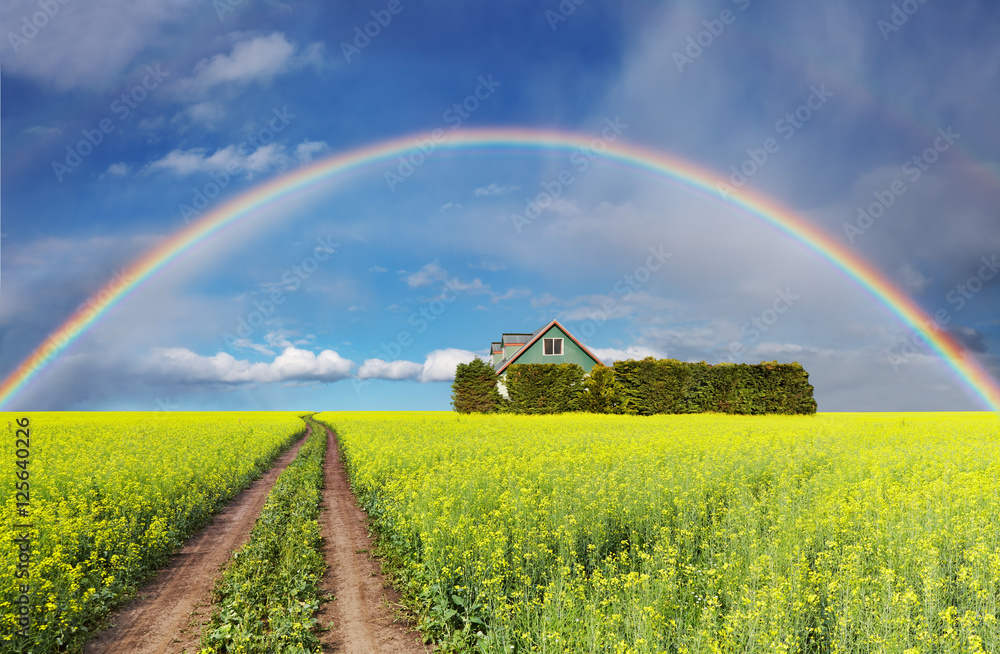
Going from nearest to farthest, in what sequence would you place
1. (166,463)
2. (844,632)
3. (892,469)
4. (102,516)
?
(844,632), (102,516), (892,469), (166,463)

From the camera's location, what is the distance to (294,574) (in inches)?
336

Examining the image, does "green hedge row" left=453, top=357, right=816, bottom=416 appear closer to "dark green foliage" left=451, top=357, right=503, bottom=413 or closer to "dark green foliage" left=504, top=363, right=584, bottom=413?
"dark green foliage" left=504, top=363, right=584, bottom=413

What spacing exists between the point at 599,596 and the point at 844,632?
2450 mm

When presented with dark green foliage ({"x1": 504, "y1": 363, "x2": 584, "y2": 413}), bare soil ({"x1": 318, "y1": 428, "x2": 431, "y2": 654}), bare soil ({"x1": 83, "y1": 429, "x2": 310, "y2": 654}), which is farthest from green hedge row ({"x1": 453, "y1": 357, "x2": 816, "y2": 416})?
bare soil ({"x1": 83, "y1": 429, "x2": 310, "y2": 654})

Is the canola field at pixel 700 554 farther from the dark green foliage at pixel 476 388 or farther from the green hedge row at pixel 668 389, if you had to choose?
the dark green foliage at pixel 476 388

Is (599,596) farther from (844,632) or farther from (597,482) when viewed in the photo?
(597,482)

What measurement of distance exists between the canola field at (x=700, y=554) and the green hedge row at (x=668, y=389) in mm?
30157

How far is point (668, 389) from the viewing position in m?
44.0

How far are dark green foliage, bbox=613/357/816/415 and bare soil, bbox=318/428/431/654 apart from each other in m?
34.4

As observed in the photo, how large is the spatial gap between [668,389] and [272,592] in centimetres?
4059

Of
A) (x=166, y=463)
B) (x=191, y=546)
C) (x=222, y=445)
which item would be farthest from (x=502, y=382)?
(x=191, y=546)

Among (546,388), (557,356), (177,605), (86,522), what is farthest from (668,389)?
(86,522)

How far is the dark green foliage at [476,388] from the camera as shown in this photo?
47906 millimetres

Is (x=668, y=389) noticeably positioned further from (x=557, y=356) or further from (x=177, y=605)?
(x=177, y=605)
